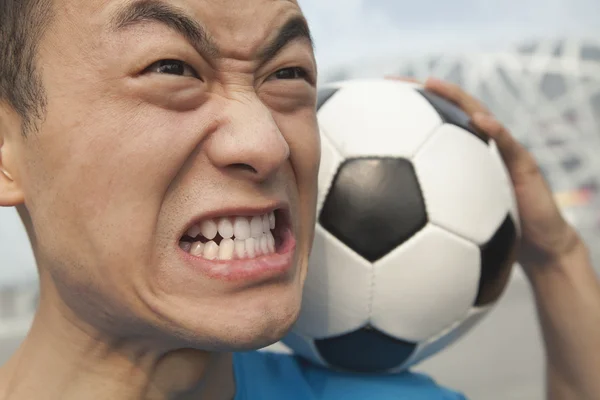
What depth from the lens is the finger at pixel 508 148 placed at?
57.1 inches

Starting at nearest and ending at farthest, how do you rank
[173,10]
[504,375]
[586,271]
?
[173,10]
[586,271]
[504,375]

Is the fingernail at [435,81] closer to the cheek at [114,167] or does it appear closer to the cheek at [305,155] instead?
the cheek at [305,155]

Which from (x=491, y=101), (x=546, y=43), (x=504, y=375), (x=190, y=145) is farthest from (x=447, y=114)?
(x=546, y=43)

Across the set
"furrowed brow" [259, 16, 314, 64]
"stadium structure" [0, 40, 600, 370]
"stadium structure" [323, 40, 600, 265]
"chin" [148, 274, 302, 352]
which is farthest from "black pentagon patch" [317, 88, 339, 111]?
"stadium structure" [323, 40, 600, 265]

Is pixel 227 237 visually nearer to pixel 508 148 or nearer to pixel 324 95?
pixel 324 95

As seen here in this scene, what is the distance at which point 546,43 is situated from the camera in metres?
9.05

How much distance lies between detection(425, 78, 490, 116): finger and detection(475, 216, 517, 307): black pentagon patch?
33cm

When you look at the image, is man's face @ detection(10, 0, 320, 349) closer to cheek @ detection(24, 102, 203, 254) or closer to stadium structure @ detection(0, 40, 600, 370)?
cheek @ detection(24, 102, 203, 254)

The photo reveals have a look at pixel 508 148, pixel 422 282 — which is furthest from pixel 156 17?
pixel 508 148

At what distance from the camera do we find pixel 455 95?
5.05 ft

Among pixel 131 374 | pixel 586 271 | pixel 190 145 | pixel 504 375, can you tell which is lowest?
pixel 504 375

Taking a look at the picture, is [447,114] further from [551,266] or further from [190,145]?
[190,145]

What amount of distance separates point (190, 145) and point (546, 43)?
929 cm

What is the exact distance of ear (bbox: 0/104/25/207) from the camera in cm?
105
